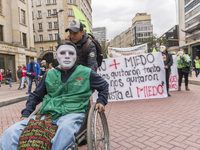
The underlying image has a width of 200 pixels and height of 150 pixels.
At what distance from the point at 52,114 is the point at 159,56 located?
202 inches

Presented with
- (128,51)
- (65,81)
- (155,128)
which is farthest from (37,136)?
(128,51)

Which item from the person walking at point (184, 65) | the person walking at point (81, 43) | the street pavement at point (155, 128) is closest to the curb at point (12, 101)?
the street pavement at point (155, 128)

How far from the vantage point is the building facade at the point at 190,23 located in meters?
46.7

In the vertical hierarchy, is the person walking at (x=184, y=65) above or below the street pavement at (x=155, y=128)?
above

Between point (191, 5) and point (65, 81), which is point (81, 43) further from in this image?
point (191, 5)

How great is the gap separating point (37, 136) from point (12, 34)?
73.9ft

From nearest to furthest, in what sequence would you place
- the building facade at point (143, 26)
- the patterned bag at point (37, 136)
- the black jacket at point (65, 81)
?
1. the patterned bag at point (37, 136)
2. the black jacket at point (65, 81)
3. the building facade at point (143, 26)

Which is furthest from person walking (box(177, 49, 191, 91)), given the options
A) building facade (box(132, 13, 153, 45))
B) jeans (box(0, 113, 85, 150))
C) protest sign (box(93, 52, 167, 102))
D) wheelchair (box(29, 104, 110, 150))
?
building facade (box(132, 13, 153, 45))

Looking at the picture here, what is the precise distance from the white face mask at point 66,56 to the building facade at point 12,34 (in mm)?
19270

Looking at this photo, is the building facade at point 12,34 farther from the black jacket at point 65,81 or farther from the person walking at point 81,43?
the black jacket at point 65,81

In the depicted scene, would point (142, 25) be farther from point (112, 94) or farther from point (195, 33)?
point (112, 94)

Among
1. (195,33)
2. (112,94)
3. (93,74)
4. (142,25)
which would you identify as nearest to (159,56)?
(112,94)

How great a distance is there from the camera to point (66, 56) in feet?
6.92

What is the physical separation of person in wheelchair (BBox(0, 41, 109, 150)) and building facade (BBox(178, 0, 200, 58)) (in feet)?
157
